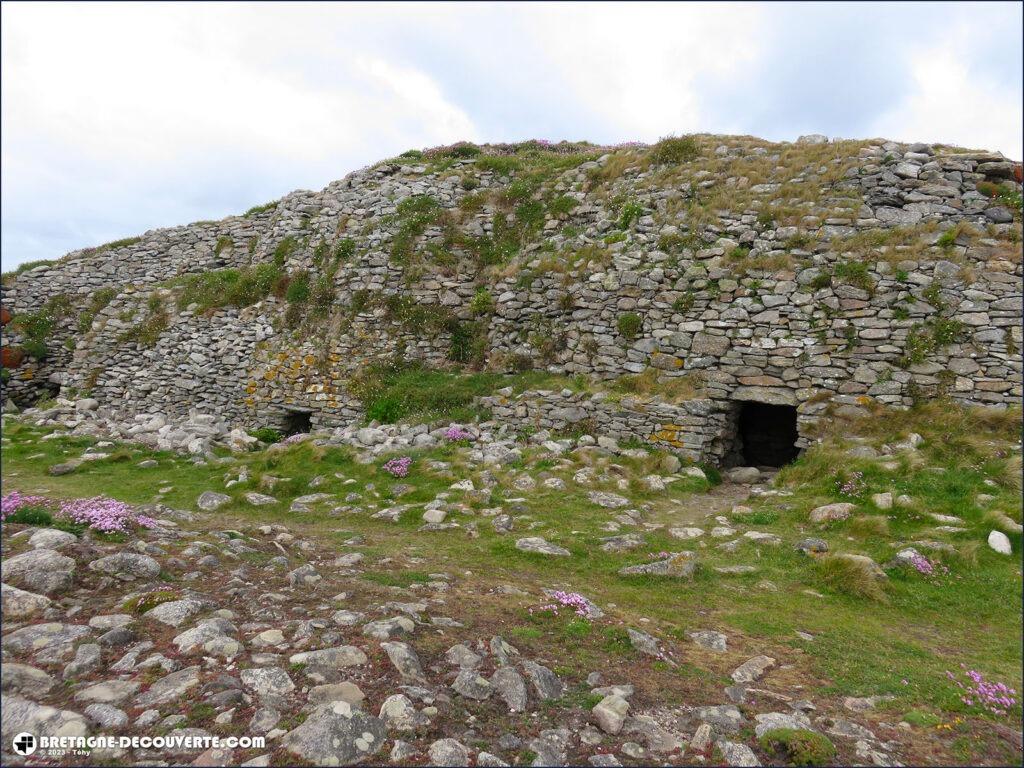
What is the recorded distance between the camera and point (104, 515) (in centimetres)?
→ 844

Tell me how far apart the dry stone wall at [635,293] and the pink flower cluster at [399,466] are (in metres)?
4.62

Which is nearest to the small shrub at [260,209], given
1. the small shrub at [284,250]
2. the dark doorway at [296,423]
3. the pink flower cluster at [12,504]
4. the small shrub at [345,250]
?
the small shrub at [284,250]

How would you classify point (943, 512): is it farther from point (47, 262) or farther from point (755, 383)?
point (47, 262)

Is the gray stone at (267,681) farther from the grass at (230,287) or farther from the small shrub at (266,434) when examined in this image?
the grass at (230,287)

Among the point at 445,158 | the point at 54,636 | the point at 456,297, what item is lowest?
the point at 54,636

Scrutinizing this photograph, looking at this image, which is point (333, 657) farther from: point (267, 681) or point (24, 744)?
point (24, 744)

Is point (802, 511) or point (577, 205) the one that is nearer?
point (802, 511)

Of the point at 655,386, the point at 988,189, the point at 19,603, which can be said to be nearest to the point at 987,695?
the point at 19,603

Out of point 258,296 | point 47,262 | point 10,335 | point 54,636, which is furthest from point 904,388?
point 47,262

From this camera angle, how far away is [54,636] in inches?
213

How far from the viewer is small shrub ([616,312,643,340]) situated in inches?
722

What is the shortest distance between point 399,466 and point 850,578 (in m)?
10.1

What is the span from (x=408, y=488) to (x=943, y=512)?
11.0 meters

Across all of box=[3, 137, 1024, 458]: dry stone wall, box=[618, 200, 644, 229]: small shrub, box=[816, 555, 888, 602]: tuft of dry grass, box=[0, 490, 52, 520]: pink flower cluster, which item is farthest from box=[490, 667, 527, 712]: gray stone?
box=[618, 200, 644, 229]: small shrub
